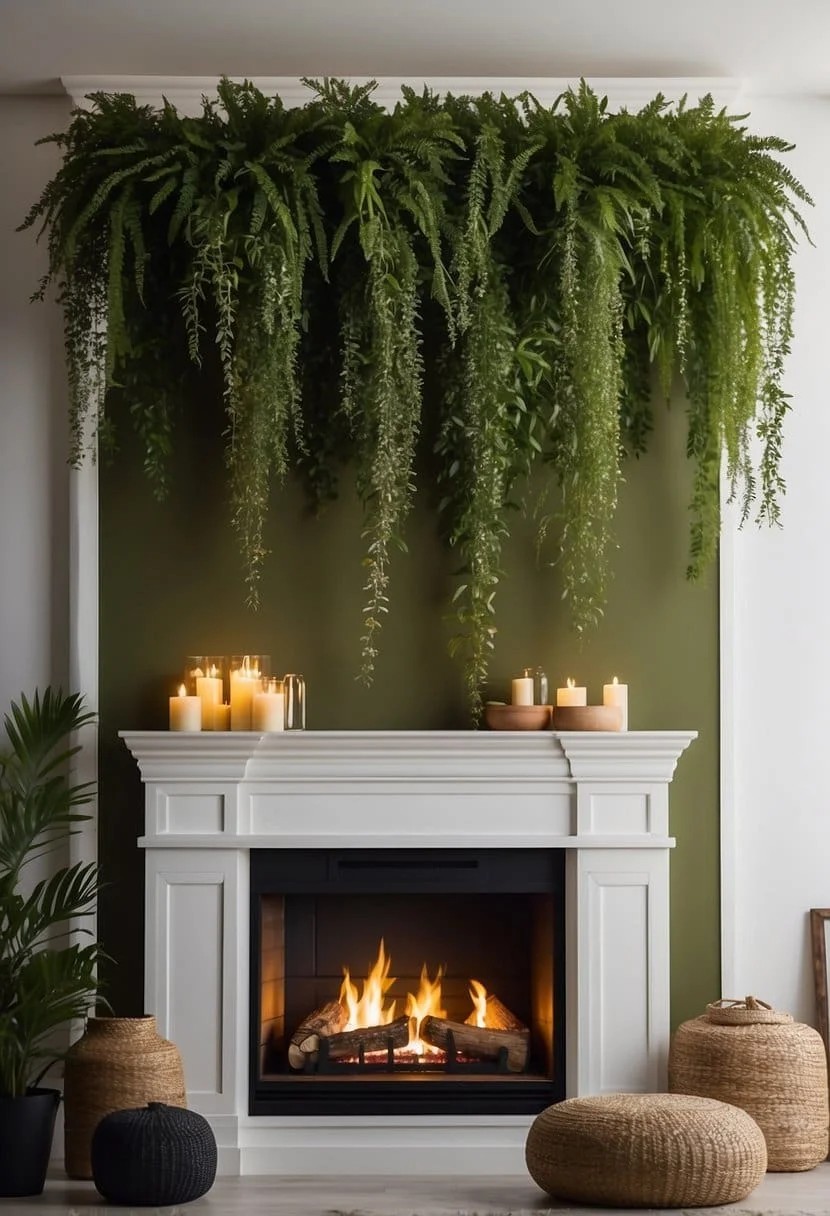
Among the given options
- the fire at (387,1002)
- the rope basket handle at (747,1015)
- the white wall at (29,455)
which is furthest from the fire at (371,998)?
the white wall at (29,455)

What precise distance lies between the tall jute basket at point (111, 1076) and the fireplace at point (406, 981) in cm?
29

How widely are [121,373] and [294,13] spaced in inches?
44.5

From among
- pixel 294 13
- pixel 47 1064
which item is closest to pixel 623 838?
pixel 47 1064

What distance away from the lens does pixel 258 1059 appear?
4.04 m

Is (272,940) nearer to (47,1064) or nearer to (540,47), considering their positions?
(47,1064)

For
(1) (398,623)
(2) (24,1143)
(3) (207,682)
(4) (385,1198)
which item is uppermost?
(1) (398,623)

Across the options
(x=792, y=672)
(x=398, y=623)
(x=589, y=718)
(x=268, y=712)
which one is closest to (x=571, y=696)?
(x=589, y=718)

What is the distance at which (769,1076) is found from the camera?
3.83 metres

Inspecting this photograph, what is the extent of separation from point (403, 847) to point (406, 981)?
1.77 feet

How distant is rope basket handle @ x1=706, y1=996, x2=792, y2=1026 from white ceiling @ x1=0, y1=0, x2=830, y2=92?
9.05 ft

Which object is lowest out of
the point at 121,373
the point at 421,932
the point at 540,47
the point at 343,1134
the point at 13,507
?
the point at 343,1134

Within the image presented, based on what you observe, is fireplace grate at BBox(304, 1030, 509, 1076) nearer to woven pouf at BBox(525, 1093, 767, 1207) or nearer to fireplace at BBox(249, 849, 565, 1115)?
fireplace at BBox(249, 849, 565, 1115)

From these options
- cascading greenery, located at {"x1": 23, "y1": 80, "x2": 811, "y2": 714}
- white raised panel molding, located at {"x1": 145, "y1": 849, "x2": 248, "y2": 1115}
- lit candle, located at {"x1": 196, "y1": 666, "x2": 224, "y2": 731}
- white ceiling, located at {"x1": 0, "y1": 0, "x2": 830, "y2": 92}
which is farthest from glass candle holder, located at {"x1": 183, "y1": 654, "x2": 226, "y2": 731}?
white ceiling, located at {"x1": 0, "y1": 0, "x2": 830, "y2": 92}

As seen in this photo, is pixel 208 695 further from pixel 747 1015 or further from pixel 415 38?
pixel 415 38
